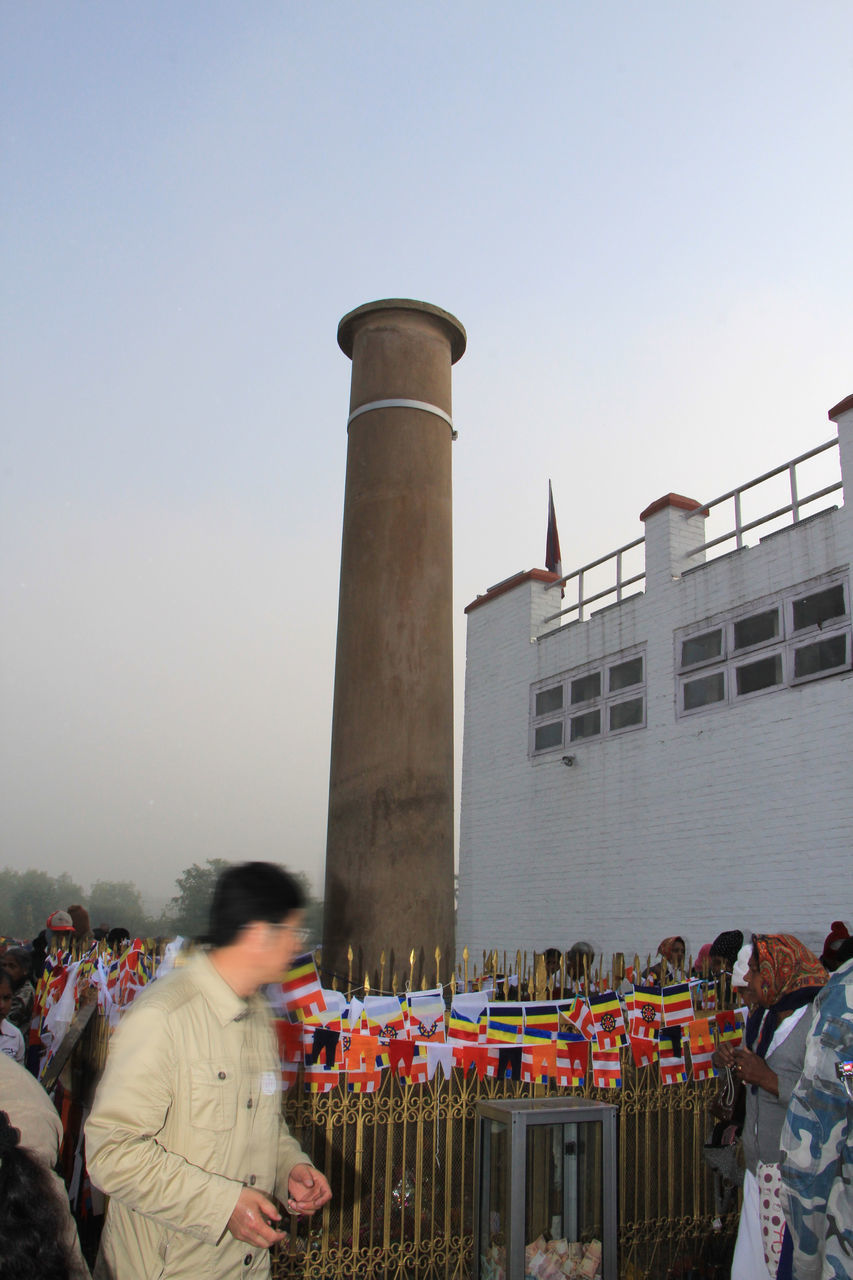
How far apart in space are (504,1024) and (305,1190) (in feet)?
9.15

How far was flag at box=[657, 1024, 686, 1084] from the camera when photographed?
18.4 ft

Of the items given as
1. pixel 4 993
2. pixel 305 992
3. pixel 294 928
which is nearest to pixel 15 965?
pixel 4 993

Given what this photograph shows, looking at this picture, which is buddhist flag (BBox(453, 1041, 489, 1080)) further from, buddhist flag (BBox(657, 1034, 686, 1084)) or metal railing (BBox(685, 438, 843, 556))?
metal railing (BBox(685, 438, 843, 556))

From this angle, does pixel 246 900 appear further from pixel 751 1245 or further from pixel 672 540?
pixel 672 540

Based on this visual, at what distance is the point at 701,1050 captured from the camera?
580cm

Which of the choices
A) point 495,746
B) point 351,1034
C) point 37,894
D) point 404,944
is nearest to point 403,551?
point 404,944

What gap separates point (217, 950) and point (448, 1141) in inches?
118

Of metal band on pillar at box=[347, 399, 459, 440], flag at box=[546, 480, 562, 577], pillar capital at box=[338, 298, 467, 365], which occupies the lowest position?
metal band on pillar at box=[347, 399, 459, 440]

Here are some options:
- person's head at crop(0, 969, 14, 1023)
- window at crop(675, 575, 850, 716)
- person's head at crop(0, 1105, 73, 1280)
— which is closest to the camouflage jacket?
person's head at crop(0, 1105, 73, 1280)

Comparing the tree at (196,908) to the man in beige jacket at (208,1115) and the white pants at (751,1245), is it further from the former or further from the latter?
the white pants at (751,1245)

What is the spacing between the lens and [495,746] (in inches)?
634

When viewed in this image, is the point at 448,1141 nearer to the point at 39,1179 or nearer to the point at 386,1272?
the point at 386,1272

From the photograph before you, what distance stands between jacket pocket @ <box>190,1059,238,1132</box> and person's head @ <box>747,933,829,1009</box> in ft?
9.31

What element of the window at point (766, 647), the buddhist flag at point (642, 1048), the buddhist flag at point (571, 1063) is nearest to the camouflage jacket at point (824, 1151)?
the buddhist flag at point (571, 1063)
